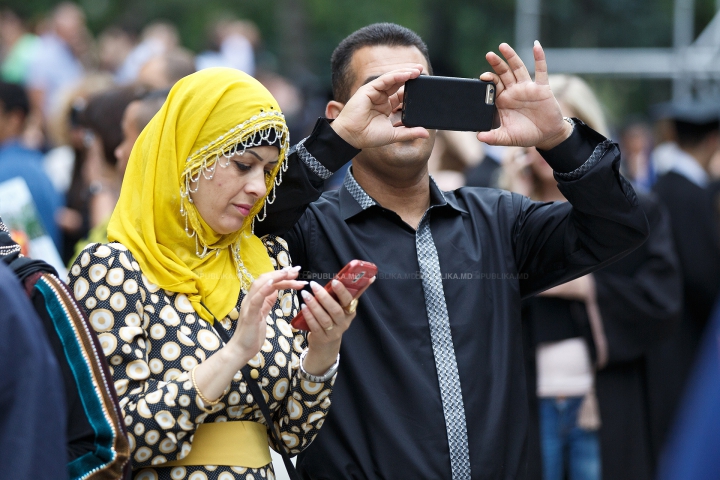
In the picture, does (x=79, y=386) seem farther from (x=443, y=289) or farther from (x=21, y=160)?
(x=21, y=160)

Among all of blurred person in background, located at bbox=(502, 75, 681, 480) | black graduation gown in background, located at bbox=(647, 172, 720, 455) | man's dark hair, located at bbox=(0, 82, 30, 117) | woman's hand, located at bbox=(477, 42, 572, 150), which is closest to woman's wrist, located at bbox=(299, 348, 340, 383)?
woman's hand, located at bbox=(477, 42, 572, 150)

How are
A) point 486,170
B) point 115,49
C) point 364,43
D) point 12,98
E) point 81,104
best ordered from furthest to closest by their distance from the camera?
point 115,49, point 81,104, point 486,170, point 12,98, point 364,43

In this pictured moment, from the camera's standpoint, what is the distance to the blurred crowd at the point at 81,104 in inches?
178

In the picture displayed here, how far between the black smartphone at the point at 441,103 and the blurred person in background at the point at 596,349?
1.75 m

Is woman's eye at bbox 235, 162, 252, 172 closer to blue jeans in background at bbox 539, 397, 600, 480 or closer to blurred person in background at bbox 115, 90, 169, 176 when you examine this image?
blurred person in background at bbox 115, 90, 169, 176

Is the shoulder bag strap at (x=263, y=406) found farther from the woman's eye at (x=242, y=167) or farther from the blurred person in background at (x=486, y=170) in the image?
the blurred person in background at (x=486, y=170)

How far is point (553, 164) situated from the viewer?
2830 millimetres

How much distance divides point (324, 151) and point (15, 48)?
8558mm

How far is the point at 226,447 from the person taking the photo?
2488 mm

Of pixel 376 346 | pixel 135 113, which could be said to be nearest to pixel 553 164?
pixel 376 346

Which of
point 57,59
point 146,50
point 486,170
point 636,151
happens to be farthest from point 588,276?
point 636,151

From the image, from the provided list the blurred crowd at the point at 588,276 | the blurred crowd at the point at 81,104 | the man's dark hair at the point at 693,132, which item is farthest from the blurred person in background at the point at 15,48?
the man's dark hair at the point at 693,132

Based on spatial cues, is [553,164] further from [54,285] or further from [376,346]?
[54,285]

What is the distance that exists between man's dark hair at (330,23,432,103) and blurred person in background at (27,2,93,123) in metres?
6.54
